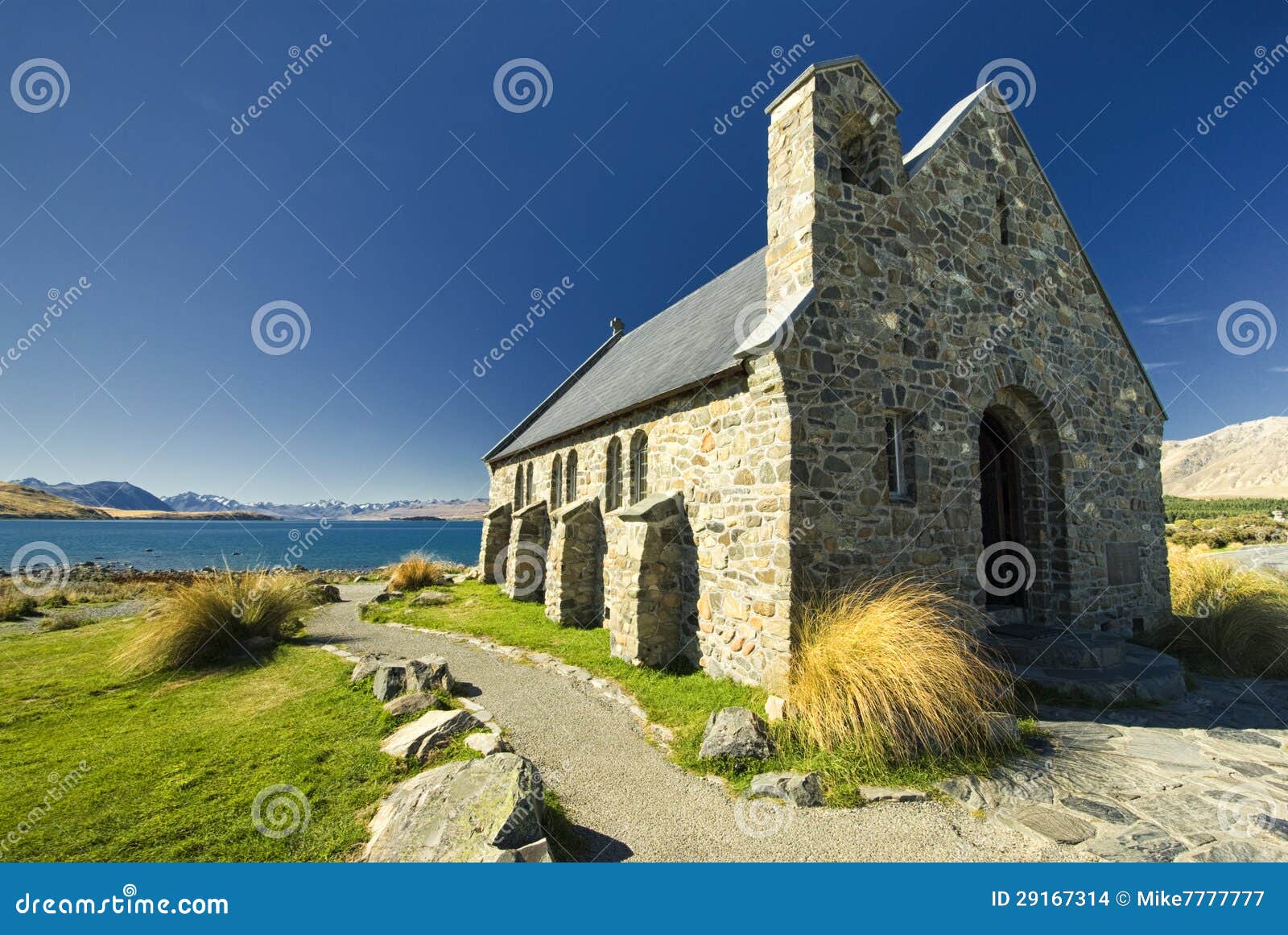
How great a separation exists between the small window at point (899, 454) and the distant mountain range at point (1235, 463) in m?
109

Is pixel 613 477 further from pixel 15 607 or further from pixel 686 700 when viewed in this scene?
pixel 15 607

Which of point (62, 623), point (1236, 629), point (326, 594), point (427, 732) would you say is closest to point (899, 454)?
point (1236, 629)

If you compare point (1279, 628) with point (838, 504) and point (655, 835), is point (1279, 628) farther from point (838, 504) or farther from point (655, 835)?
point (655, 835)

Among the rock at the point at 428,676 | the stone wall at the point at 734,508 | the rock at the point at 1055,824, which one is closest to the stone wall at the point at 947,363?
the stone wall at the point at 734,508

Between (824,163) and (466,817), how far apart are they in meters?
8.58

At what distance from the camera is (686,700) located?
680cm

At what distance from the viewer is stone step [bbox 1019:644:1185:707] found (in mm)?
6527

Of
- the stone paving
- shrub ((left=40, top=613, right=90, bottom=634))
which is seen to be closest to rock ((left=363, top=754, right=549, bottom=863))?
the stone paving

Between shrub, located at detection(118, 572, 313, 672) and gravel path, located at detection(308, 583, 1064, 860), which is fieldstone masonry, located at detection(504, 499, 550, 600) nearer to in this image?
shrub, located at detection(118, 572, 313, 672)

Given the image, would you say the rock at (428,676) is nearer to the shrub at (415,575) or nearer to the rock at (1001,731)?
the rock at (1001,731)

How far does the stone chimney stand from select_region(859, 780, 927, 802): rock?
5.93 meters

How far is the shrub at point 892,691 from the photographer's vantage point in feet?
16.4

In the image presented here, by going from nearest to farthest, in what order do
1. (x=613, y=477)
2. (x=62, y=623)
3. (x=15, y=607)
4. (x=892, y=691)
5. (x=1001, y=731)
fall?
(x=892, y=691) → (x=1001, y=731) → (x=62, y=623) → (x=613, y=477) → (x=15, y=607)

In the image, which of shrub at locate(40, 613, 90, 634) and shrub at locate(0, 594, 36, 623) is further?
shrub at locate(0, 594, 36, 623)
